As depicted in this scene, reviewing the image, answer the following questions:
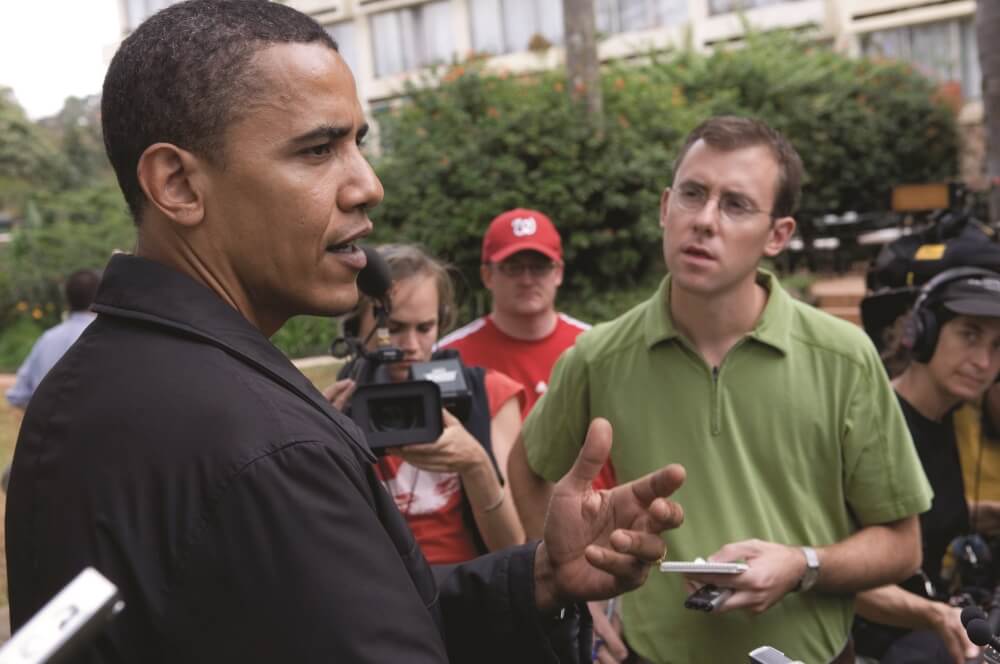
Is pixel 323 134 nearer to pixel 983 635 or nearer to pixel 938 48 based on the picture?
pixel 983 635

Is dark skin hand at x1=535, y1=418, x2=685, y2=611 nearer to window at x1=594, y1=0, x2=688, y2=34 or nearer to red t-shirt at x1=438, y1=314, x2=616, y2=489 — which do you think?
red t-shirt at x1=438, y1=314, x2=616, y2=489

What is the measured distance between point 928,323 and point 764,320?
0.84 metres

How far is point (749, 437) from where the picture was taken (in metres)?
2.42

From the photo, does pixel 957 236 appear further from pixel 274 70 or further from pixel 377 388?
pixel 274 70

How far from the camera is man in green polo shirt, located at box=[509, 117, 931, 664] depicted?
2363 millimetres

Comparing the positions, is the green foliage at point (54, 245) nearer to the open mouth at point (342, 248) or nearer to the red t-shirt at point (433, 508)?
the red t-shirt at point (433, 508)

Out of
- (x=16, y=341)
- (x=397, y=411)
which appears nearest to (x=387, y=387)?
(x=397, y=411)

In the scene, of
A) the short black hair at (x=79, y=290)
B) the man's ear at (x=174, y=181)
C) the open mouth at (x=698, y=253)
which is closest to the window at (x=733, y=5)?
the short black hair at (x=79, y=290)

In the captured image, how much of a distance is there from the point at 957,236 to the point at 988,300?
833mm

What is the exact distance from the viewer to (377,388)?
2555mm

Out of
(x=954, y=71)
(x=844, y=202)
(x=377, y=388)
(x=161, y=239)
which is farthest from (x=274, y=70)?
(x=954, y=71)

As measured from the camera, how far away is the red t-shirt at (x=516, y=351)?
399cm

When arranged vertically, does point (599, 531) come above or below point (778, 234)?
below

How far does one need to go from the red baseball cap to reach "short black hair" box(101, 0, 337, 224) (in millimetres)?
2810
